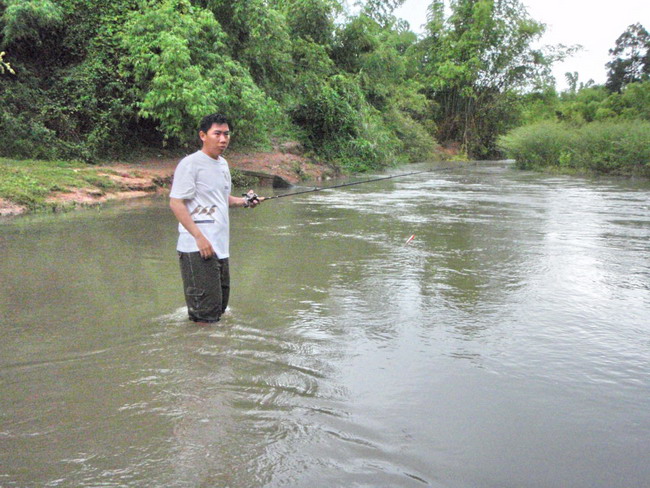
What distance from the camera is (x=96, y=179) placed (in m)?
12.7

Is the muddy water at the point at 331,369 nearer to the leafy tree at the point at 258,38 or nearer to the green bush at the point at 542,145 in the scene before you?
the leafy tree at the point at 258,38

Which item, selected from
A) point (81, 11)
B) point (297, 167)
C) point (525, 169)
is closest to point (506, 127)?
point (525, 169)

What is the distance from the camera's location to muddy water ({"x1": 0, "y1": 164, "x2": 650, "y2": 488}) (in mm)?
2527

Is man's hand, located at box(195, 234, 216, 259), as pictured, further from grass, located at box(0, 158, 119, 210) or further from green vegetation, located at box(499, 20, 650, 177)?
A: green vegetation, located at box(499, 20, 650, 177)

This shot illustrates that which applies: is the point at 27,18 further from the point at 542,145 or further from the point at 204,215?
the point at 542,145

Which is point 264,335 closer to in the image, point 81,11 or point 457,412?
point 457,412

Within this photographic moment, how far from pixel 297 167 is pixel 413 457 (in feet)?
56.4

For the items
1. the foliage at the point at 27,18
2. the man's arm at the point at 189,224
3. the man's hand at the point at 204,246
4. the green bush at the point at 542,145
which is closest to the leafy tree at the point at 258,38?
the foliage at the point at 27,18

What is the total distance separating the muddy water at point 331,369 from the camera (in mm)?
2527

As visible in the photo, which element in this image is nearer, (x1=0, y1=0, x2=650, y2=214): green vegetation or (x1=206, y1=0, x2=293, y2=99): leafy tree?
(x1=0, y1=0, x2=650, y2=214): green vegetation

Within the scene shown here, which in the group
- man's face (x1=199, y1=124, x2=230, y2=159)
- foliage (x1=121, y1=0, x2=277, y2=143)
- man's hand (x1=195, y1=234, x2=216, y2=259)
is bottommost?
man's hand (x1=195, y1=234, x2=216, y2=259)

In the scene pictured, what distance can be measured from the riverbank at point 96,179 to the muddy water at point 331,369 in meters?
3.56

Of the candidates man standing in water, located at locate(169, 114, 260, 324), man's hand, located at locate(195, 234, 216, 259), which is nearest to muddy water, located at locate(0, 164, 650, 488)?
man standing in water, located at locate(169, 114, 260, 324)

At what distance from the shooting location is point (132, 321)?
4434 millimetres
